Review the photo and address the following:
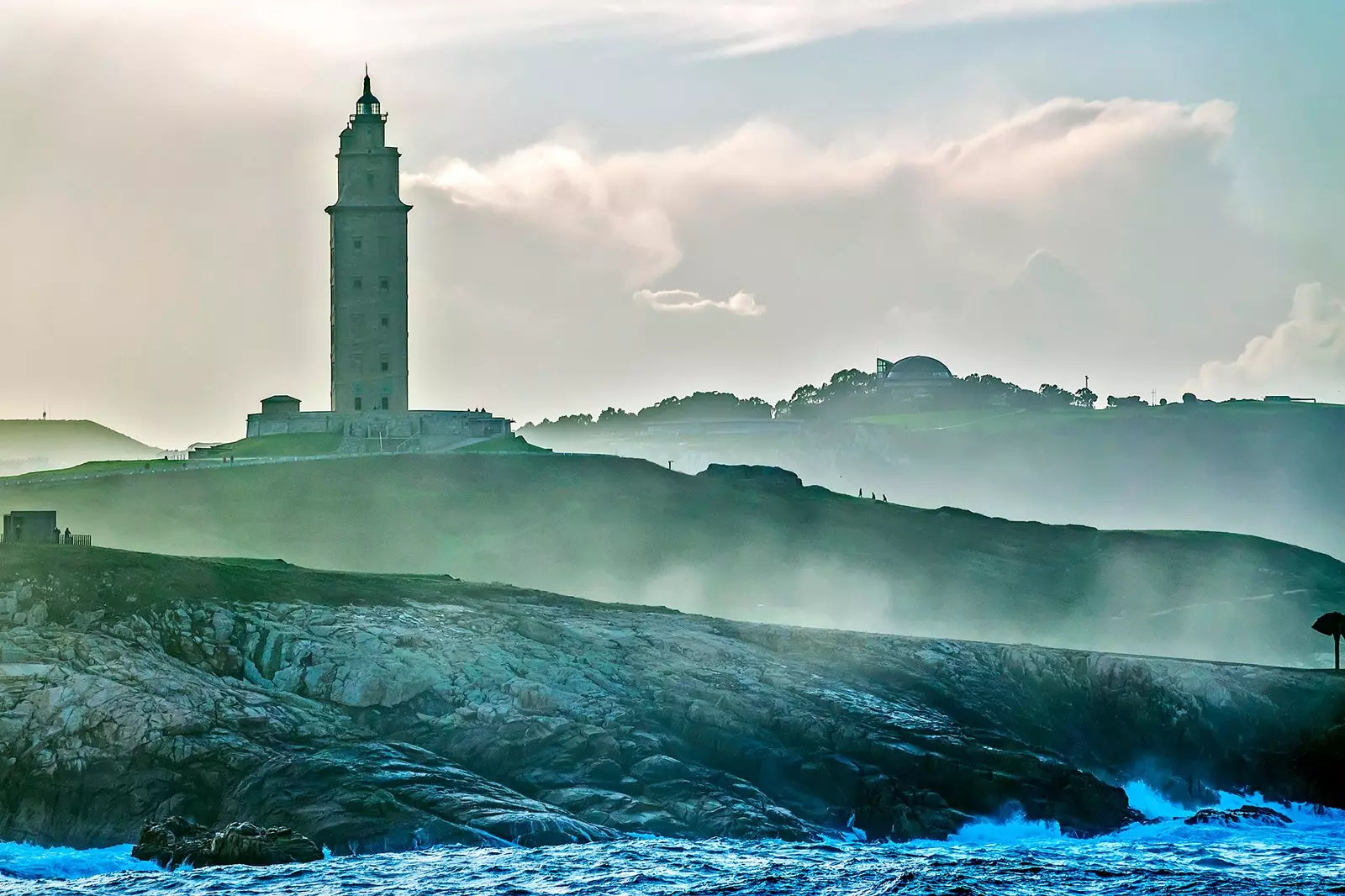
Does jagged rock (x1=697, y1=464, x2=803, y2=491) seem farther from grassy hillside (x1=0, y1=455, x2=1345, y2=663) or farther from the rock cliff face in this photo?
the rock cliff face

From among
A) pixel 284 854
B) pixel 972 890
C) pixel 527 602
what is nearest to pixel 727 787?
pixel 972 890

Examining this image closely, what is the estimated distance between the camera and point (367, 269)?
111812 mm

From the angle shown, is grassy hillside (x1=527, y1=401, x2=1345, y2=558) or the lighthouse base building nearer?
the lighthouse base building

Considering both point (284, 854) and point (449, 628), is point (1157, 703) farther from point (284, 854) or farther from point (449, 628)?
point (284, 854)

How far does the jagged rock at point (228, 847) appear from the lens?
129 feet

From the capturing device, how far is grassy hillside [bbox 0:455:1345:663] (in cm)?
8312

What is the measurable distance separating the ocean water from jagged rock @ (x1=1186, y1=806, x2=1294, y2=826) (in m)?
2.70

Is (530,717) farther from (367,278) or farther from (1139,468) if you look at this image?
(1139,468)

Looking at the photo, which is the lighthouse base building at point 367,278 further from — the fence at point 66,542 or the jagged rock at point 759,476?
the fence at point 66,542

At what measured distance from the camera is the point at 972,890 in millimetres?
38656

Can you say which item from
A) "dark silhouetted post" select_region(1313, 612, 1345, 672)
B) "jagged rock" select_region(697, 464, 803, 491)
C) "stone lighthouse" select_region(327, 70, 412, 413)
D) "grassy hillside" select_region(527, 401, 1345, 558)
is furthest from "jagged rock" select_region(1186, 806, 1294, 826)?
"grassy hillside" select_region(527, 401, 1345, 558)

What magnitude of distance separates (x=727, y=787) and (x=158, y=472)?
51.7 metres

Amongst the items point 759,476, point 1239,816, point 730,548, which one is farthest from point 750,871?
point 759,476

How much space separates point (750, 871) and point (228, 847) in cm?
1130
